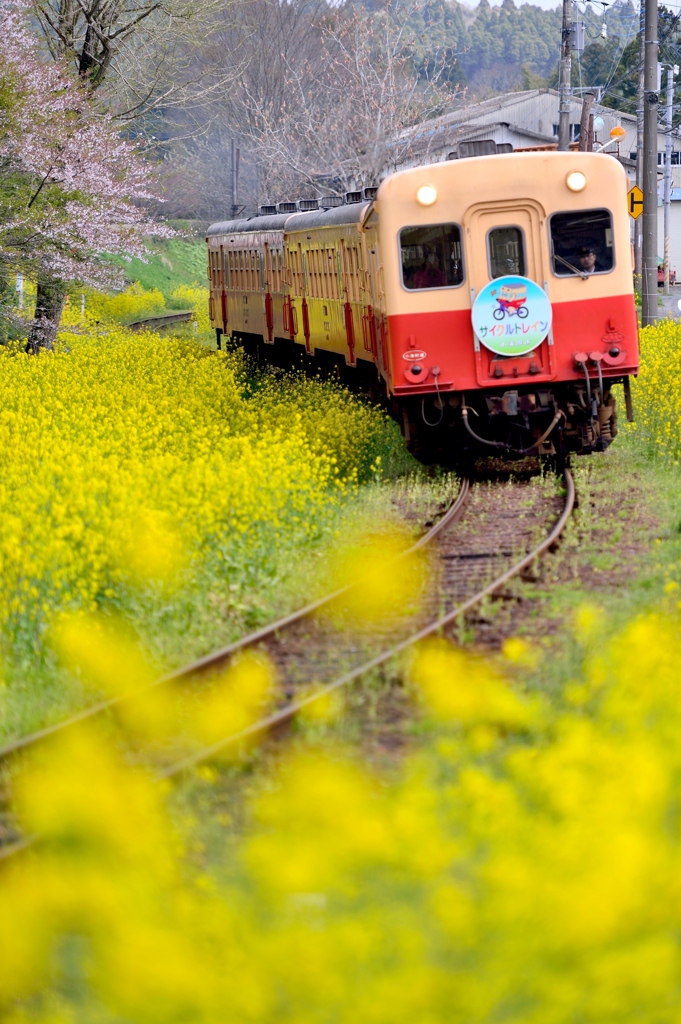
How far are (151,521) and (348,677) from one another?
77.9 inches

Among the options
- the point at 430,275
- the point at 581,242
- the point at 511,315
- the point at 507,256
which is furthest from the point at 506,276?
the point at 581,242

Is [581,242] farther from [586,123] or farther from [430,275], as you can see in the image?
[586,123]

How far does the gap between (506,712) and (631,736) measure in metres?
0.70

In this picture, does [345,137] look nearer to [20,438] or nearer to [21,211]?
[21,211]

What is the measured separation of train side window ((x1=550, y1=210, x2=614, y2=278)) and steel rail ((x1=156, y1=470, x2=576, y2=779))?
3366 millimetres

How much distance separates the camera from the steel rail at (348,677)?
5.53 m

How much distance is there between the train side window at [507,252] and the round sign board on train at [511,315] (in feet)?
0.33

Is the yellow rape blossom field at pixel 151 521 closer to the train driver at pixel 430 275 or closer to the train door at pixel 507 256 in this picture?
the train door at pixel 507 256

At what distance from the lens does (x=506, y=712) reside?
16.0 ft

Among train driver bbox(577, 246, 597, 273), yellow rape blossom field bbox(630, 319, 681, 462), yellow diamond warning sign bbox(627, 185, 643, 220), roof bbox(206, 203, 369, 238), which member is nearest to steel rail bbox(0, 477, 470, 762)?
train driver bbox(577, 246, 597, 273)

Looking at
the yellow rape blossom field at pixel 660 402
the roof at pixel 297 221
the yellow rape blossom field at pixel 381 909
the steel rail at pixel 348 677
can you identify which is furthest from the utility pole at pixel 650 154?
the yellow rape blossom field at pixel 381 909

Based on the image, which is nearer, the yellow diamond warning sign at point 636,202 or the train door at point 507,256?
the train door at point 507,256

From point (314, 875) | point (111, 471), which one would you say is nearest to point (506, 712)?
point (314, 875)

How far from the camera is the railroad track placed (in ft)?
19.7
